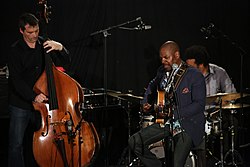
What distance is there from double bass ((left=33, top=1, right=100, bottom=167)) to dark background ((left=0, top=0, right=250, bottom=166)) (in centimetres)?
159

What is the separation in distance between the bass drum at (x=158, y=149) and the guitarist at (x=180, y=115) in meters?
0.31

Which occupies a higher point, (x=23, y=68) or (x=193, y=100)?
(x=23, y=68)

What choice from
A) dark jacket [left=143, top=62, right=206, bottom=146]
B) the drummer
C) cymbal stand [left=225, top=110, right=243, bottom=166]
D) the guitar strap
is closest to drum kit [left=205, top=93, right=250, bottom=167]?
cymbal stand [left=225, top=110, right=243, bottom=166]

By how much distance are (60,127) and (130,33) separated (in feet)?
8.30

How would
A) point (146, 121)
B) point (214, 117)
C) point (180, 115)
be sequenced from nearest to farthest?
1. point (180, 115)
2. point (146, 121)
3. point (214, 117)

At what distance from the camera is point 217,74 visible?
579cm

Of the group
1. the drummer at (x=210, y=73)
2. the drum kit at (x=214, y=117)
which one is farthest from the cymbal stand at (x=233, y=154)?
the drummer at (x=210, y=73)

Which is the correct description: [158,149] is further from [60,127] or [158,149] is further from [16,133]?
[16,133]

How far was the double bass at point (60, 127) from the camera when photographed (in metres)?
4.12

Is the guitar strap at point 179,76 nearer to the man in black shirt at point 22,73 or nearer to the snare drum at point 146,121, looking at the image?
the snare drum at point 146,121

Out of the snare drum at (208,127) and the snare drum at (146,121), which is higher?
the snare drum at (146,121)

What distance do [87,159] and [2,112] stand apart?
1.37 m

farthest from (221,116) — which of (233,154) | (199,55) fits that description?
(199,55)

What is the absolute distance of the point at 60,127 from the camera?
4156 millimetres
